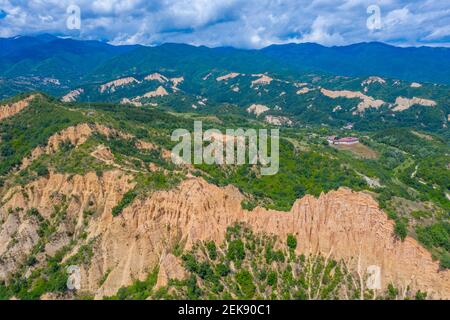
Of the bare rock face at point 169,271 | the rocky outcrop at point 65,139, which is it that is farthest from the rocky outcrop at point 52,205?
the bare rock face at point 169,271

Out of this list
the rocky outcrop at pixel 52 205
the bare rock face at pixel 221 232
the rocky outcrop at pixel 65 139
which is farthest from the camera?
the rocky outcrop at pixel 65 139

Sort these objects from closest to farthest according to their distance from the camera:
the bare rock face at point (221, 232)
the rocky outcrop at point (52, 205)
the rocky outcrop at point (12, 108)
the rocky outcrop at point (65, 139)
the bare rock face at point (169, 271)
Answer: the bare rock face at point (169, 271)
the bare rock face at point (221, 232)
the rocky outcrop at point (52, 205)
the rocky outcrop at point (65, 139)
the rocky outcrop at point (12, 108)

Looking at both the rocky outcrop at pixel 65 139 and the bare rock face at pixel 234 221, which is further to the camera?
the rocky outcrop at pixel 65 139

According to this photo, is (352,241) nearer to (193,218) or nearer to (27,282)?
(193,218)

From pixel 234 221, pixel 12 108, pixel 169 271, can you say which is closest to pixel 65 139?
pixel 12 108

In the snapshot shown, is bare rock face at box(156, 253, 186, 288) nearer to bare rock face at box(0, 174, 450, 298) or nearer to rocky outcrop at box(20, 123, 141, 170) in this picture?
bare rock face at box(0, 174, 450, 298)

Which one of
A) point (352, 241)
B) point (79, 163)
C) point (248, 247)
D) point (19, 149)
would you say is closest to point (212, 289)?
point (248, 247)

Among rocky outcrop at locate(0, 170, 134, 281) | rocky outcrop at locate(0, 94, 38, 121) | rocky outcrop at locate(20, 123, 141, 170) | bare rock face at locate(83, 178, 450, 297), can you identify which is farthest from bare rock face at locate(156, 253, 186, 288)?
rocky outcrop at locate(0, 94, 38, 121)

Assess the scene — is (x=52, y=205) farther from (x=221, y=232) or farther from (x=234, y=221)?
(x=234, y=221)

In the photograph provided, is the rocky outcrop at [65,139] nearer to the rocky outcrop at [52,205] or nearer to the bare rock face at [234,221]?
the rocky outcrop at [52,205]
